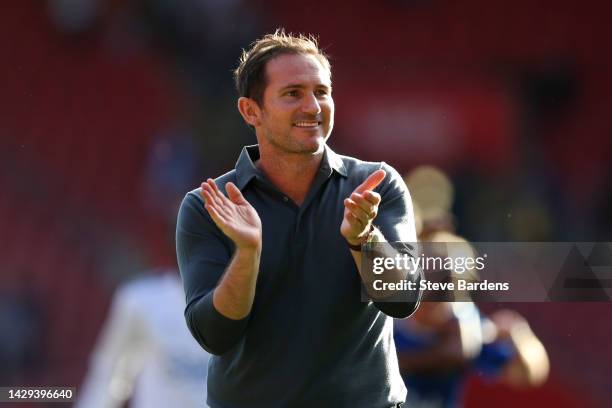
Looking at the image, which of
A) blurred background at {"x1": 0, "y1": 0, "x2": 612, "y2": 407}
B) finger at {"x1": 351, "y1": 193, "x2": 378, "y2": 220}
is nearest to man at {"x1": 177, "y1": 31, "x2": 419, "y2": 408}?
finger at {"x1": 351, "y1": 193, "x2": 378, "y2": 220}

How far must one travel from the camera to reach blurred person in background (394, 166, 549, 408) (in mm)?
2836

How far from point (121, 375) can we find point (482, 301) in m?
1.56

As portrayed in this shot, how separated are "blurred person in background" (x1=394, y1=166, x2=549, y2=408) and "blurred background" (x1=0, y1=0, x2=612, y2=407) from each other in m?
0.54

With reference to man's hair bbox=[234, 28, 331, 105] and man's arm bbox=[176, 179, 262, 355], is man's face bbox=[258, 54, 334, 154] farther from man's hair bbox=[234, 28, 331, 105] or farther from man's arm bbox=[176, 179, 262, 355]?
man's arm bbox=[176, 179, 262, 355]

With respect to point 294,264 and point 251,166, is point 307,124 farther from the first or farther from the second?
point 294,264

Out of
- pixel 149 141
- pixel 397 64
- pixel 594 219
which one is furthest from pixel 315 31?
pixel 594 219

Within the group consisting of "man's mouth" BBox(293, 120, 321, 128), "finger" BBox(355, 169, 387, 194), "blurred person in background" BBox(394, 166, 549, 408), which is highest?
"man's mouth" BBox(293, 120, 321, 128)

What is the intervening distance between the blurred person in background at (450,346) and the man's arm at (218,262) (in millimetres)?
1243

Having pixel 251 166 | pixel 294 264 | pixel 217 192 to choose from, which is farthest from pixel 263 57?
pixel 294 264

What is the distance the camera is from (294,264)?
5.35 ft

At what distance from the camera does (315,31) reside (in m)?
4.63

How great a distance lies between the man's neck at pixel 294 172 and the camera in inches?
68.5

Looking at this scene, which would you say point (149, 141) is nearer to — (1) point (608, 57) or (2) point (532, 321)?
(2) point (532, 321)

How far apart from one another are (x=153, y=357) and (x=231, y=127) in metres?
1.61
